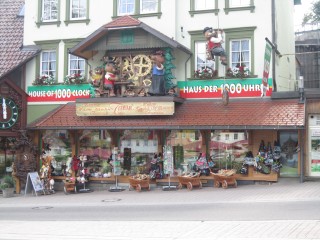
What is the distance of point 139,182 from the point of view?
21062 mm

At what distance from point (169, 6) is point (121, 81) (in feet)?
13.1

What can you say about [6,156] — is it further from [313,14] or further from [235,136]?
[313,14]

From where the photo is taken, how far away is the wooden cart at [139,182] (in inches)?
827

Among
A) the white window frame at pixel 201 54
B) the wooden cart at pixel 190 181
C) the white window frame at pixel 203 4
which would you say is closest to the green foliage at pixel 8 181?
the wooden cart at pixel 190 181

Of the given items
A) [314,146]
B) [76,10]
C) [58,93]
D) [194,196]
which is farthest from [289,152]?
[76,10]

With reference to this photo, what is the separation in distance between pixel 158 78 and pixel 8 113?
7412 millimetres

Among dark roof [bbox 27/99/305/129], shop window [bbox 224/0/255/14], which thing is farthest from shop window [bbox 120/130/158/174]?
shop window [bbox 224/0/255/14]

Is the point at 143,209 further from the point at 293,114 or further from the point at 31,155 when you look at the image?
Answer: the point at 31,155

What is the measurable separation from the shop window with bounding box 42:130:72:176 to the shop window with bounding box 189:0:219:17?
8120mm

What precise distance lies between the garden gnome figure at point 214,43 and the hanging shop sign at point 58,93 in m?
6.10

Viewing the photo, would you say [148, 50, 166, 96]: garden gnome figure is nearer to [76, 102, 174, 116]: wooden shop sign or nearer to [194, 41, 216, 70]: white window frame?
[76, 102, 174, 116]: wooden shop sign

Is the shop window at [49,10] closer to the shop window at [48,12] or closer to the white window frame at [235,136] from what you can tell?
the shop window at [48,12]

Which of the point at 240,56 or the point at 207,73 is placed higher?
the point at 240,56

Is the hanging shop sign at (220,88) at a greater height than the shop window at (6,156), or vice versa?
the hanging shop sign at (220,88)
